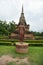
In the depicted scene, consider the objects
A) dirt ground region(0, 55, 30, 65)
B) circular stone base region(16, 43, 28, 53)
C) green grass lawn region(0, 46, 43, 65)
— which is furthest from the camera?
circular stone base region(16, 43, 28, 53)

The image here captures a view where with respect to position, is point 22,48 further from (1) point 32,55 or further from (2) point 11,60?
(2) point 11,60

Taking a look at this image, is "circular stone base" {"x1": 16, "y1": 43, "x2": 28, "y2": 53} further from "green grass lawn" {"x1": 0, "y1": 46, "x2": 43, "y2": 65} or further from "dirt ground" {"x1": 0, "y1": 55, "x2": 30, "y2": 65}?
"dirt ground" {"x1": 0, "y1": 55, "x2": 30, "y2": 65}

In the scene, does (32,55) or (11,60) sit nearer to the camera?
(11,60)

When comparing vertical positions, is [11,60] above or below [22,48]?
below

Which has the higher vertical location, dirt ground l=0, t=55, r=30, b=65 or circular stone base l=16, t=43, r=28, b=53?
circular stone base l=16, t=43, r=28, b=53

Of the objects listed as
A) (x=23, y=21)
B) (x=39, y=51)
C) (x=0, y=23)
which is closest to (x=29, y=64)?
(x=39, y=51)

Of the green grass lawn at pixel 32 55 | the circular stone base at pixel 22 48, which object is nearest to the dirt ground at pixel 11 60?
the green grass lawn at pixel 32 55

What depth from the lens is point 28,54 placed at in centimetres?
1555

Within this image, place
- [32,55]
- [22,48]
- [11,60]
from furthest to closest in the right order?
[22,48]
[32,55]
[11,60]

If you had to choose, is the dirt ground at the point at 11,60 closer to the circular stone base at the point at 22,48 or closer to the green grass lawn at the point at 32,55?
the green grass lawn at the point at 32,55

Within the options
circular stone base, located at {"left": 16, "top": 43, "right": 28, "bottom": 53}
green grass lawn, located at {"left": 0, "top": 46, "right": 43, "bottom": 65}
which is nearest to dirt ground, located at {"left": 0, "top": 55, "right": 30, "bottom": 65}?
green grass lawn, located at {"left": 0, "top": 46, "right": 43, "bottom": 65}

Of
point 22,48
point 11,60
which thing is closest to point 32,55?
point 22,48

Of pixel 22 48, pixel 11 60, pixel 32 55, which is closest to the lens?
pixel 11 60

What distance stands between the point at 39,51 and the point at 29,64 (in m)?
3.70
